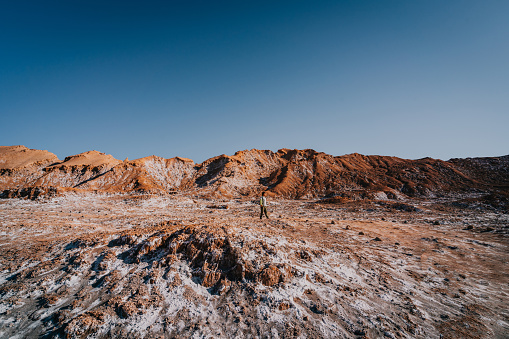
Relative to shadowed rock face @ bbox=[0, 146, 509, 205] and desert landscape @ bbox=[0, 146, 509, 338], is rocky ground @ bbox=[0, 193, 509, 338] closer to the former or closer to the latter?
desert landscape @ bbox=[0, 146, 509, 338]

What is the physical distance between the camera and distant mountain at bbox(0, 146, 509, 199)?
1654 inches

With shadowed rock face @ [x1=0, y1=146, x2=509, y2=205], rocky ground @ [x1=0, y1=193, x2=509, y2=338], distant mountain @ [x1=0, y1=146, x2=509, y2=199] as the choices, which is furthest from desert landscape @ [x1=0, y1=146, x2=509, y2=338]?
shadowed rock face @ [x1=0, y1=146, x2=509, y2=205]

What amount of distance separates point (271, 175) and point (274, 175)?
1.27 metres

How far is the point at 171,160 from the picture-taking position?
6078cm

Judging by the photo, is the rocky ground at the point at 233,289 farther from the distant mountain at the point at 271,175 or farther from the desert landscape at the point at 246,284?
the distant mountain at the point at 271,175

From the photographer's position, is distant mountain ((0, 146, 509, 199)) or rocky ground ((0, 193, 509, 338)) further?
distant mountain ((0, 146, 509, 199))

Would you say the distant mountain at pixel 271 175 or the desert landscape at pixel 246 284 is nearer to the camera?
the desert landscape at pixel 246 284

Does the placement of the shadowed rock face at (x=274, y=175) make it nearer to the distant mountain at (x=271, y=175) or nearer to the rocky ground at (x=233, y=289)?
the distant mountain at (x=271, y=175)

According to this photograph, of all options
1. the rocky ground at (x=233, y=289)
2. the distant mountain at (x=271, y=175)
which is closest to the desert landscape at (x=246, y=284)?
the rocky ground at (x=233, y=289)

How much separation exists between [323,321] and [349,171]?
51.5m

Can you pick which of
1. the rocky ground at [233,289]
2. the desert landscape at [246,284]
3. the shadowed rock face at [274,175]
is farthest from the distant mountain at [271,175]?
the rocky ground at [233,289]

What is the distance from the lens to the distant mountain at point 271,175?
138 ft

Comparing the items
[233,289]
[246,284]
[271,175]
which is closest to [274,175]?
[271,175]

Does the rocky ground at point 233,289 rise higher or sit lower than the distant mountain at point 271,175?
lower
